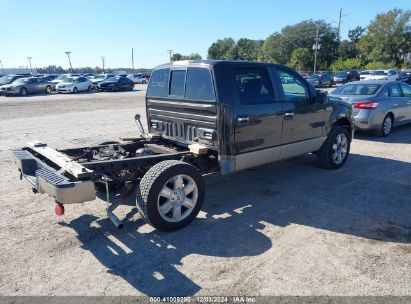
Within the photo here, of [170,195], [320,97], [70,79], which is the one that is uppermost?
[70,79]

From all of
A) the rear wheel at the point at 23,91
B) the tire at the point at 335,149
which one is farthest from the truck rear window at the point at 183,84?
the rear wheel at the point at 23,91

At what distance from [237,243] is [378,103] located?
7464 millimetres

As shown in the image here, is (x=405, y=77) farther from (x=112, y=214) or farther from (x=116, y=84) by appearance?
(x=112, y=214)

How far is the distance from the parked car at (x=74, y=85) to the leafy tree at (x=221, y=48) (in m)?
86.0

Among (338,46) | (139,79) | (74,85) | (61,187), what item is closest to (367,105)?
(61,187)

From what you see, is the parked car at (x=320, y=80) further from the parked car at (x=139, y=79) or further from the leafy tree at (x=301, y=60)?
the leafy tree at (x=301, y=60)

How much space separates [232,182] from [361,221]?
223 cm

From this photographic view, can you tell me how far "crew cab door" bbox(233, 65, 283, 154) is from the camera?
4859 millimetres

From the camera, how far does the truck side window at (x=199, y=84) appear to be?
15.8ft

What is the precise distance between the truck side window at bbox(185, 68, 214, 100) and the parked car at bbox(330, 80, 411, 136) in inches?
234

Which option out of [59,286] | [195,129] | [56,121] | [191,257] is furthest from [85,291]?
[56,121]

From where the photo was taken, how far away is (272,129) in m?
5.36

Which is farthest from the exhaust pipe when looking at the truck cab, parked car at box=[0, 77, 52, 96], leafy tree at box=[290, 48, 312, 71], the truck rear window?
leafy tree at box=[290, 48, 312, 71]

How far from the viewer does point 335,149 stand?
22.4ft
